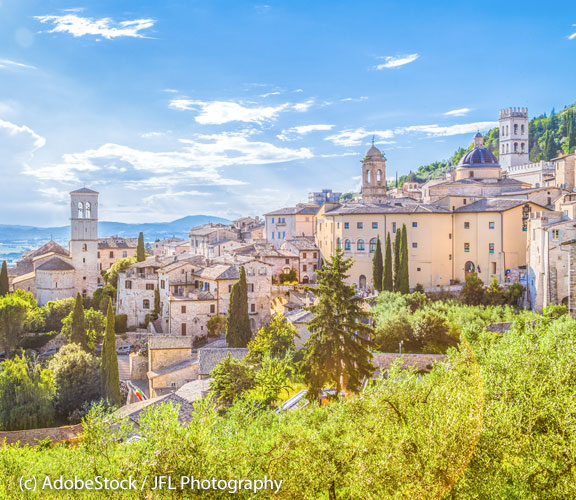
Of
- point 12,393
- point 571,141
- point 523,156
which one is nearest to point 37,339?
point 12,393

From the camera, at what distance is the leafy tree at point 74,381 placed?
30.1 m

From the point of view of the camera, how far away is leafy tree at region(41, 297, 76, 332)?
1725 inches

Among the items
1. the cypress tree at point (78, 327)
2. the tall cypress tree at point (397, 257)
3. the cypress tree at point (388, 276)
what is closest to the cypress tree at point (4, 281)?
the cypress tree at point (78, 327)

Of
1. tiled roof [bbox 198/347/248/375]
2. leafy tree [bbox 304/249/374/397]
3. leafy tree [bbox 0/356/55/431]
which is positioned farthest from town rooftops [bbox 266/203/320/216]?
leafy tree [bbox 304/249/374/397]

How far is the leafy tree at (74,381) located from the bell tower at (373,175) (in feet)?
95.2

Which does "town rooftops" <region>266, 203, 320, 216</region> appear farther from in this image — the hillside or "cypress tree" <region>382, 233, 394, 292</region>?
the hillside

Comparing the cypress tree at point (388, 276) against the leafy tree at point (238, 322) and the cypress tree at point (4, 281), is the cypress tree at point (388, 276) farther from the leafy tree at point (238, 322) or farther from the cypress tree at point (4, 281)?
the cypress tree at point (4, 281)

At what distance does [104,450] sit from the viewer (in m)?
11.9

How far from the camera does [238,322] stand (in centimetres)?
3506

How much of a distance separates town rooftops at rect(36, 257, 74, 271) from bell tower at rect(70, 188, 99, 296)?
1.05m

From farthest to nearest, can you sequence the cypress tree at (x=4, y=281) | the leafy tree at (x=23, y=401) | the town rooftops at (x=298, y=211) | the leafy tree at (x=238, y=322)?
1. the town rooftops at (x=298, y=211)
2. the cypress tree at (x=4, y=281)
3. the leafy tree at (x=238, y=322)
4. the leafy tree at (x=23, y=401)

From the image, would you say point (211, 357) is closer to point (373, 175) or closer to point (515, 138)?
point (373, 175)

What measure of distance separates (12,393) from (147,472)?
20954 mm

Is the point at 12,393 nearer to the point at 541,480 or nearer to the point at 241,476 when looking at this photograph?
the point at 241,476
